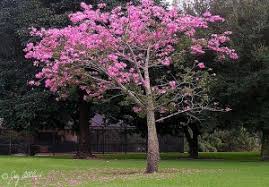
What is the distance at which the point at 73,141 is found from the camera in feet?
159

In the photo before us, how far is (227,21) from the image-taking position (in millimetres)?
29328

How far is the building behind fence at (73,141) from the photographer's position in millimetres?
43438

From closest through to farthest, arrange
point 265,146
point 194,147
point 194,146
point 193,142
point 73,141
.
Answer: point 265,146 → point 194,147 → point 194,146 → point 193,142 → point 73,141

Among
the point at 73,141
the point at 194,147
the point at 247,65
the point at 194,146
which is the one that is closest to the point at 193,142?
the point at 194,146

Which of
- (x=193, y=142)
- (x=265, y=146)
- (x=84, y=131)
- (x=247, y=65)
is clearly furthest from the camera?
(x=193, y=142)

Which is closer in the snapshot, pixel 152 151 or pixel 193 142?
pixel 152 151

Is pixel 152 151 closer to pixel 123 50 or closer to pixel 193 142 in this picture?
pixel 123 50

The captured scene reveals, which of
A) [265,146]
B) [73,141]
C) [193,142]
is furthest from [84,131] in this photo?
[265,146]

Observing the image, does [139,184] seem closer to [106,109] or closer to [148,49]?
[148,49]

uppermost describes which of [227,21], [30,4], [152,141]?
[30,4]

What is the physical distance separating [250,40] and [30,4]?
14187 millimetres

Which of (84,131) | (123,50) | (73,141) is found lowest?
(73,141)

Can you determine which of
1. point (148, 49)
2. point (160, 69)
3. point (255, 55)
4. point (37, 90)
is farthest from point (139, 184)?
point (37, 90)

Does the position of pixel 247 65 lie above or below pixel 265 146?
above
